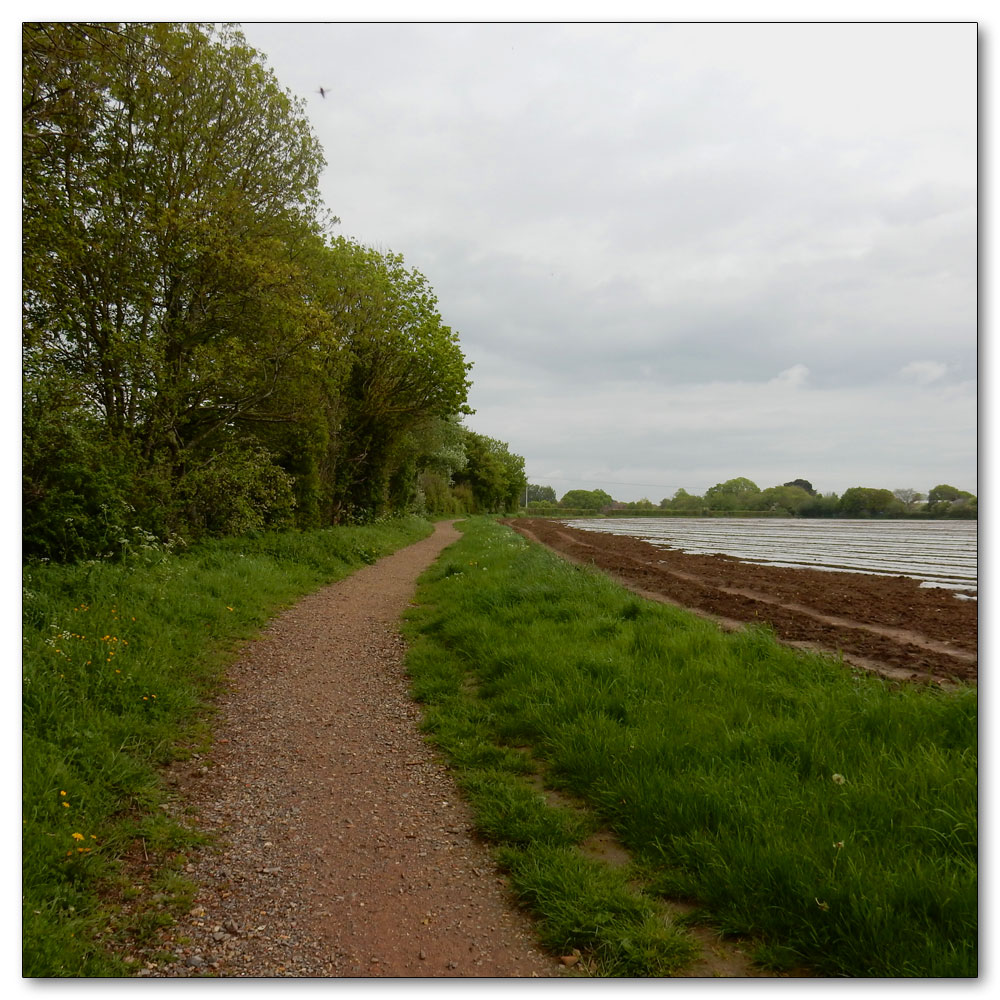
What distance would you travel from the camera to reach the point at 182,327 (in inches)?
461

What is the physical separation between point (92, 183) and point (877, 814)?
1130 cm

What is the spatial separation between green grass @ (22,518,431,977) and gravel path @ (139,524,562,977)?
10.7 inches

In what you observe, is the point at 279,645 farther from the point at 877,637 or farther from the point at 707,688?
the point at 877,637

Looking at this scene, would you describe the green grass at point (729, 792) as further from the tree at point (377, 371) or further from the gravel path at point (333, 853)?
the tree at point (377, 371)

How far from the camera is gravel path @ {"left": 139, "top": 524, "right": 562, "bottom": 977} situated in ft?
8.88

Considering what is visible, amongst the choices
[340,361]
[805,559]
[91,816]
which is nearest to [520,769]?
[91,816]

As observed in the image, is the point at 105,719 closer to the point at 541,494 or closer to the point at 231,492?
the point at 231,492

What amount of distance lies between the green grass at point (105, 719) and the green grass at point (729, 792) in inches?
82.3

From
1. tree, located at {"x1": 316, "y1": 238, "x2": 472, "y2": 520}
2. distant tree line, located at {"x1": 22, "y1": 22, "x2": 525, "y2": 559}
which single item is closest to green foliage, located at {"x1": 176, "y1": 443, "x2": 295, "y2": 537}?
distant tree line, located at {"x1": 22, "y1": 22, "x2": 525, "y2": 559}

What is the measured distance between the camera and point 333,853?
3.52m

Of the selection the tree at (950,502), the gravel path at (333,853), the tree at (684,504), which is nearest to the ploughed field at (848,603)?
the tree at (950,502)

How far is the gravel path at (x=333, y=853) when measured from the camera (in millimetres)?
2707

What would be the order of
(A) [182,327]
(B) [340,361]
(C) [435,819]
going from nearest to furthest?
(C) [435,819]
(A) [182,327]
(B) [340,361]

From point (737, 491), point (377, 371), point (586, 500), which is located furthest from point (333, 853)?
point (586, 500)
